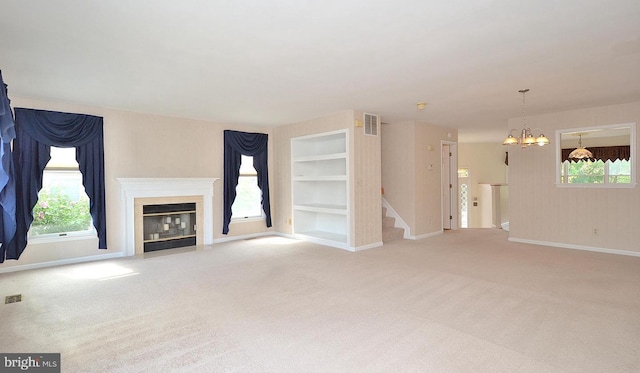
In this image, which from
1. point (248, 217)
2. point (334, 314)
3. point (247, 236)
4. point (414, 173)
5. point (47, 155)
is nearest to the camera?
point (334, 314)

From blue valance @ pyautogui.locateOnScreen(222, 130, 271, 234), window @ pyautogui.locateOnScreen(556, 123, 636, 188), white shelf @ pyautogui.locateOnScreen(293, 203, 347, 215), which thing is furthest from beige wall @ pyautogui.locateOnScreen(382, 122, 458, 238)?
blue valance @ pyautogui.locateOnScreen(222, 130, 271, 234)

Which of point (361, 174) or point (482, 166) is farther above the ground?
point (482, 166)

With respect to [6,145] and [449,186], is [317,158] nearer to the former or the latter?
[449,186]

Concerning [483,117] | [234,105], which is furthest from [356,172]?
[483,117]

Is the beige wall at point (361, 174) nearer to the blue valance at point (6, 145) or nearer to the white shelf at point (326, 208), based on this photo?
the white shelf at point (326, 208)

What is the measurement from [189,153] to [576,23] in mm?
6117

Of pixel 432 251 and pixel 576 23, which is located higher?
pixel 576 23

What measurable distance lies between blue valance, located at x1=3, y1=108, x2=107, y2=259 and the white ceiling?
40cm

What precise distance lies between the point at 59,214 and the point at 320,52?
493cm

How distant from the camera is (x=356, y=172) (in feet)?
19.5

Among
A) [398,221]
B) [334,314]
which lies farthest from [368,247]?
[334,314]

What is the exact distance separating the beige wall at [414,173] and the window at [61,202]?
232 inches

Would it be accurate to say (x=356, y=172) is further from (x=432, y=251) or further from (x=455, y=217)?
(x=455, y=217)

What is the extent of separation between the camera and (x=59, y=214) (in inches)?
204
